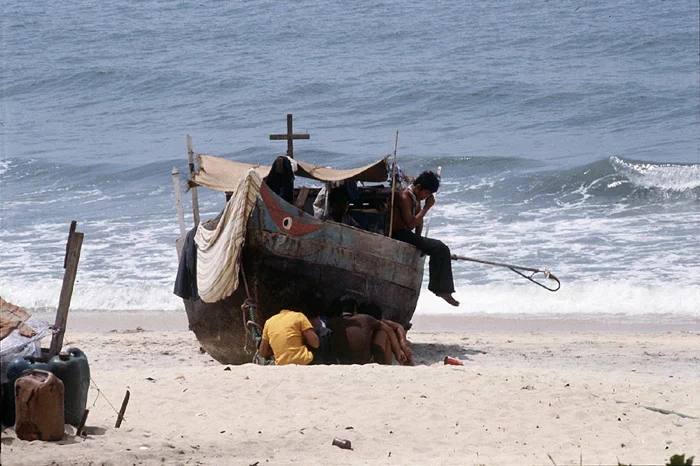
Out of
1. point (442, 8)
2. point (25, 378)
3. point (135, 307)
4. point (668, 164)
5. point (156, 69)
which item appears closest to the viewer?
point (25, 378)

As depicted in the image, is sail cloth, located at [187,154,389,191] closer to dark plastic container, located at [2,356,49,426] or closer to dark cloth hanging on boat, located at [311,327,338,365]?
dark cloth hanging on boat, located at [311,327,338,365]

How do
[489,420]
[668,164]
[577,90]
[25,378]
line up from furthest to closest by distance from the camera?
[577,90]
[668,164]
[489,420]
[25,378]

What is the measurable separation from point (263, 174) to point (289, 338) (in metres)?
2.12

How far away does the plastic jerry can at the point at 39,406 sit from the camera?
21.4 feet

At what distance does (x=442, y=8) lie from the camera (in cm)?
4156

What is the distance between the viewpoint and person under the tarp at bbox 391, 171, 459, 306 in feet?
36.2

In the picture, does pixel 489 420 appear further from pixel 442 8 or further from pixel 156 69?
pixel 442 8

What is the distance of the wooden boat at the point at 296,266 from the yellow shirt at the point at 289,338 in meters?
0.47

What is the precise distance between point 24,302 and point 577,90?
19545mm

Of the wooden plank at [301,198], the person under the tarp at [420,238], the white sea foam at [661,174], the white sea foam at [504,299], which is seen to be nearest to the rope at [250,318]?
the wooden plank at [301,198]

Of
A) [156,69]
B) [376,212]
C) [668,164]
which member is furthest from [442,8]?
[376,212]

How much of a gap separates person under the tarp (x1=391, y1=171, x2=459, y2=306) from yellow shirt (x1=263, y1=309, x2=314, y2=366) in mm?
1907

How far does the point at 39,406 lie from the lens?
6559 mm

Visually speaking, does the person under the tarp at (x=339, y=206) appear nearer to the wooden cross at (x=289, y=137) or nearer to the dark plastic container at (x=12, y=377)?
the wooden cross at (x=289, y=137)
